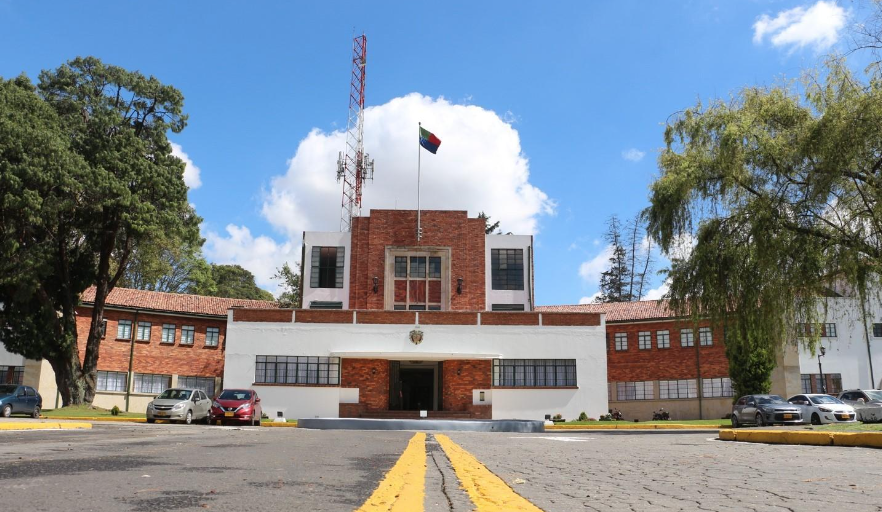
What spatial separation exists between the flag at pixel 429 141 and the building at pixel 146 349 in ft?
58.4

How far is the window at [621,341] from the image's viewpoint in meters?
49.2

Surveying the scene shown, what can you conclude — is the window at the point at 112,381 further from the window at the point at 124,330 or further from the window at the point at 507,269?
the window at the point at 507,269

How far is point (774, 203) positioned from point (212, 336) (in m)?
37.6

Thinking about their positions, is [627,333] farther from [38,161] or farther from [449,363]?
[38,161]

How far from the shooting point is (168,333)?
46781mm

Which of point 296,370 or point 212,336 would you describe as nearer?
point 296,370

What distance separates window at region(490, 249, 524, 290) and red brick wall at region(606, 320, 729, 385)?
9443 millimetres

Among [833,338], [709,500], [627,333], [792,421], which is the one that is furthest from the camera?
[627,333]

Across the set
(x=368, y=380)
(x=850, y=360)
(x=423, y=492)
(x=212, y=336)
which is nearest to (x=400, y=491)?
(x=423, y=492)

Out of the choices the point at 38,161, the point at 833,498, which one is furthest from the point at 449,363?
the point at 833,498

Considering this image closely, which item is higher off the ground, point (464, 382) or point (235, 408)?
point (464, 382)

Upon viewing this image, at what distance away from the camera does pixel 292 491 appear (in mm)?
5008

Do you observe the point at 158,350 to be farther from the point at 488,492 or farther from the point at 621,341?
the point at 488,492

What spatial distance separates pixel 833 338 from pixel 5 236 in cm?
4454
